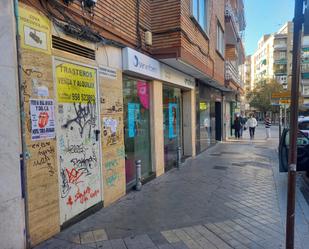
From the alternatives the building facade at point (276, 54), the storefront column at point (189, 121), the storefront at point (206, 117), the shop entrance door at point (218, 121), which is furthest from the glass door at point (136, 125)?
the building facade at point (276, 54)

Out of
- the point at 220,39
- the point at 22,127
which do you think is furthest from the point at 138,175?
the point at 220,39

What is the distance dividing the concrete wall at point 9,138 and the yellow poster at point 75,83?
92 cm

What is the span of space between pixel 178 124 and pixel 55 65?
684cm

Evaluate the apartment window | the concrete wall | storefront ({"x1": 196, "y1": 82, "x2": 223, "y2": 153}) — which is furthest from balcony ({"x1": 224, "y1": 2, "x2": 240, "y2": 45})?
the apartment window

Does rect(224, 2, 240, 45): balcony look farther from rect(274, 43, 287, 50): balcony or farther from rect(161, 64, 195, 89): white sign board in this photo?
rect(274, 43, 287, 50): balcony

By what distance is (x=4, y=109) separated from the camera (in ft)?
10.6

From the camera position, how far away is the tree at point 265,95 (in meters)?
48.3

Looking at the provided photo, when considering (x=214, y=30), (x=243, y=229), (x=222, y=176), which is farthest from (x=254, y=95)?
(x=243, y=229)

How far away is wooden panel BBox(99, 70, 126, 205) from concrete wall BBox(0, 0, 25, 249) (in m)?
2.01

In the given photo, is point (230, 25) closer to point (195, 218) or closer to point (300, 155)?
point (300, 155)

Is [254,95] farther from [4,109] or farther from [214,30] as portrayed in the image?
[4,109]

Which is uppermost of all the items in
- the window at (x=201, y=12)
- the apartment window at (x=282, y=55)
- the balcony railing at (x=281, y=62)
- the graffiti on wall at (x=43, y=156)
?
the apartment window at (x=282, y=55)

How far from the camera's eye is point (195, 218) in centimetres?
470

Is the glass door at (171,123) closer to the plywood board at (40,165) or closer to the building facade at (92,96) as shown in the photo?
the building facade at (92,96)
